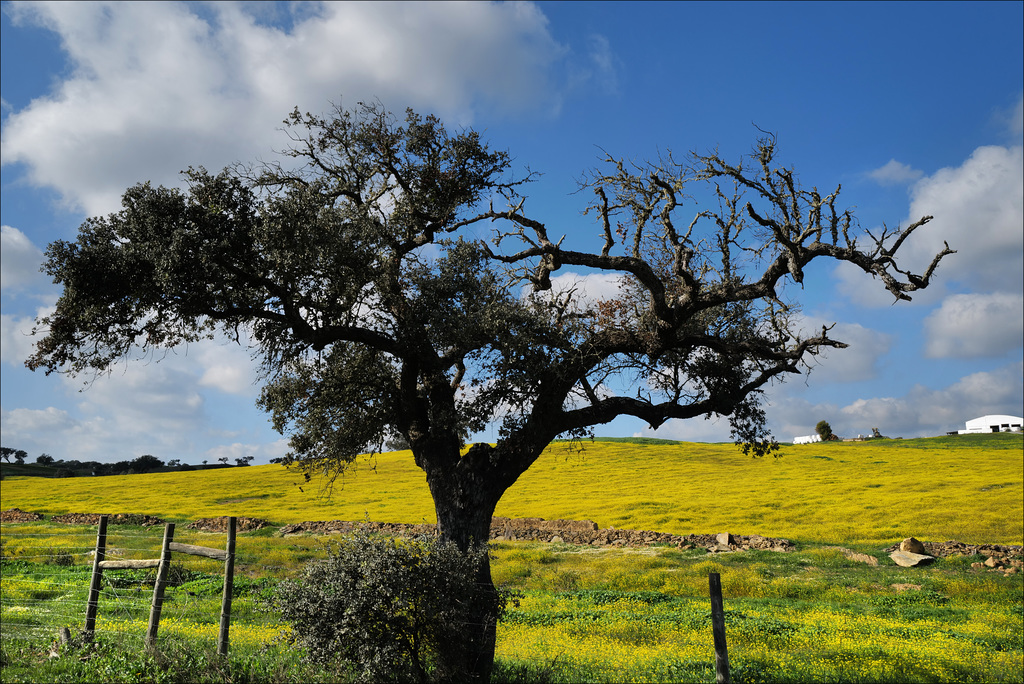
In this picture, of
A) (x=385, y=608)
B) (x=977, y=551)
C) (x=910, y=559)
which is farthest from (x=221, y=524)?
(x=977, y=551)

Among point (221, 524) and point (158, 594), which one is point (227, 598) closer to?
point (158, 594)

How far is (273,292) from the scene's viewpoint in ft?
43.4

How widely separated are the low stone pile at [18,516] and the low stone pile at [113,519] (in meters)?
1.46

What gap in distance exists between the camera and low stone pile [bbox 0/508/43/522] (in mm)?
44125

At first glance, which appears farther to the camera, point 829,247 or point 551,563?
point 551,563

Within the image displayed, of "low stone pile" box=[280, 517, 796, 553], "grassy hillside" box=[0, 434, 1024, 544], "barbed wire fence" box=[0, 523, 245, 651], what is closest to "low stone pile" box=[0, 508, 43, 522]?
"grassy hillside" box=[0, 434, 1024, 544]

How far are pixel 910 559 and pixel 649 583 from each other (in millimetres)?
11490

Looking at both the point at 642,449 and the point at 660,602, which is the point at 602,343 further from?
the point at 642,449

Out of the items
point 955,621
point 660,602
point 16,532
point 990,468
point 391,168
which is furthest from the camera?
point 990,468

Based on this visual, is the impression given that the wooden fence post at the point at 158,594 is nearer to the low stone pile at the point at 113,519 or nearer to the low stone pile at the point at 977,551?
the low stone pile at the point at 977,551

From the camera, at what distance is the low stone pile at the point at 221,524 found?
133 ft

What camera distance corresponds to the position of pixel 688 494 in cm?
4588

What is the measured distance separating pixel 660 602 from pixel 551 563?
26.9 feet

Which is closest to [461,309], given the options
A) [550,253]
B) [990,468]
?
[550,253]
